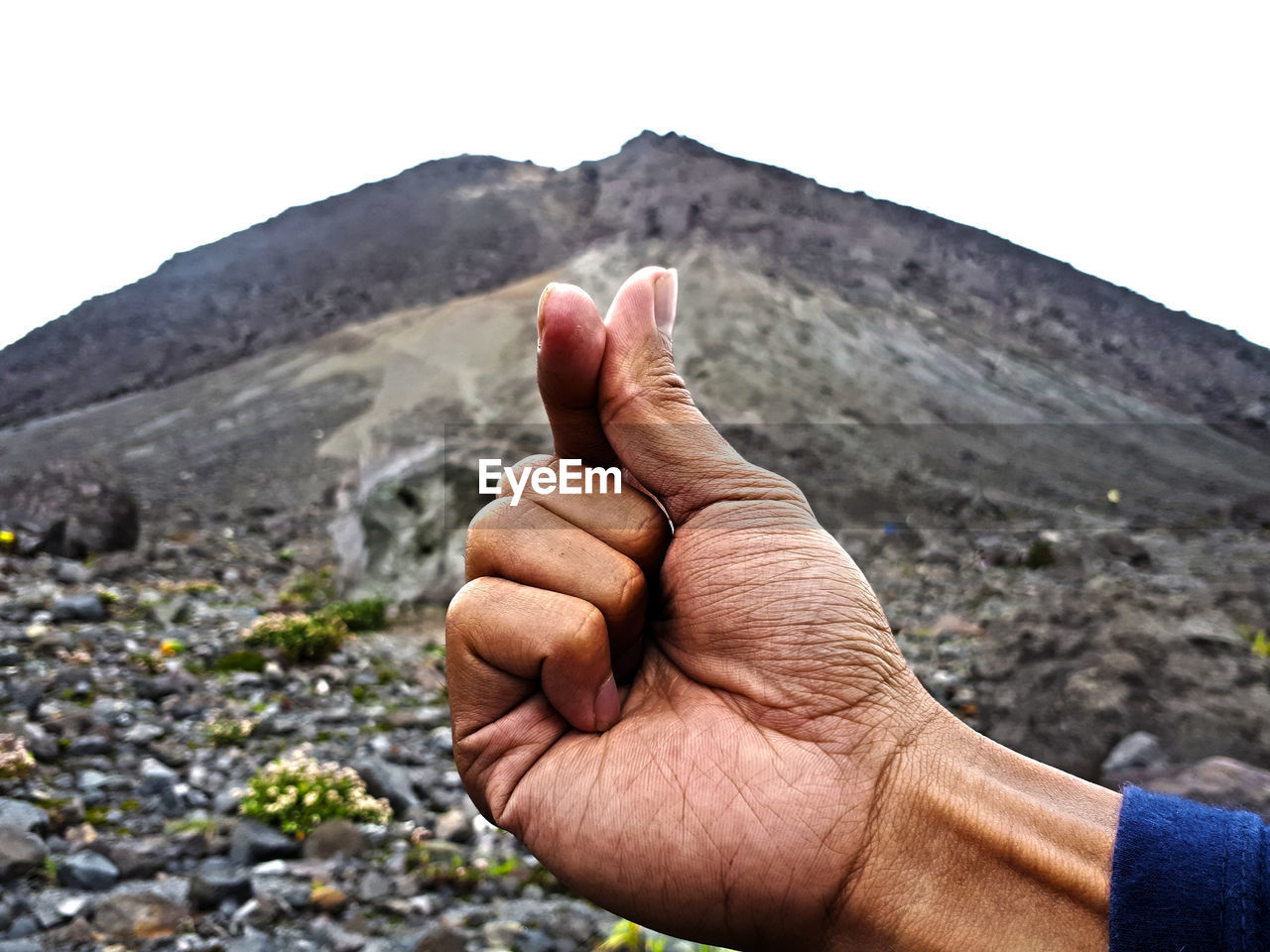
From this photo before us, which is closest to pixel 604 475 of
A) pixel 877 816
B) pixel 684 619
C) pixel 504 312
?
pixel 684 619

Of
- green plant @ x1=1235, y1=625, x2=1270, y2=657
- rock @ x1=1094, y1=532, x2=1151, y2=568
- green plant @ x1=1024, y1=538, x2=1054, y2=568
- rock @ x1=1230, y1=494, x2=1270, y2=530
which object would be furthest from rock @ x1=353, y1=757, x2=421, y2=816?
rock @ x1=1230, y1=494, x2=1270, y2=530

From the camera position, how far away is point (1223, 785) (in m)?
4.77

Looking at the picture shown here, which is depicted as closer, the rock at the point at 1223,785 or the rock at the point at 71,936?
the rock at the point at 71,936

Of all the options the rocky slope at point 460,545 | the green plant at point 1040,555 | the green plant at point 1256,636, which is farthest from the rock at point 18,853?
the green plant at point 1040,555

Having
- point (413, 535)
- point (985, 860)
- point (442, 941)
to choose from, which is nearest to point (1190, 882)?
point (985, 860)

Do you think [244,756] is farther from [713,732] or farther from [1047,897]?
[1047,897]

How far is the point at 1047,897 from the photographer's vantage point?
1896mm

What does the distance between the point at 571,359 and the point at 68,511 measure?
1556 cm

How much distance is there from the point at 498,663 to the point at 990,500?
Result: 26386mm

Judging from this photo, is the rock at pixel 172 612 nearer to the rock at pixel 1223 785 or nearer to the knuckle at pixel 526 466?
the knuckle at pixel 526 466

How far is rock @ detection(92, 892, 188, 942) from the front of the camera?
163 inches

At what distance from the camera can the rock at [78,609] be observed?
969 cm

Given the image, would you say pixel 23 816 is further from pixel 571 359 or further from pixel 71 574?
pixel 71 574

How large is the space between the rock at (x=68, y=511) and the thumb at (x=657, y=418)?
14349 mm
